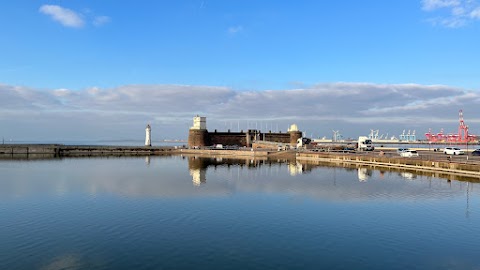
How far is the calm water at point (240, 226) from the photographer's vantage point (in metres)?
18.5

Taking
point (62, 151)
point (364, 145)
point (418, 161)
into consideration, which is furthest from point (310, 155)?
point (62, 151)

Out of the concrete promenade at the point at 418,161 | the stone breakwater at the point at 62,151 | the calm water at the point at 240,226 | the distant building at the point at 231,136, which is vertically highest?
the distant building at the point at 231,136

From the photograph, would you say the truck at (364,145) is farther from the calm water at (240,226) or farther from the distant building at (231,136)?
the calm water at (240,226)

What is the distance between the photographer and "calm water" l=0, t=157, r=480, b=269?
1853 cm

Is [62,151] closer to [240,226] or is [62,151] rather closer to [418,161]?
[418,161]

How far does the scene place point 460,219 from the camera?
90.8ft

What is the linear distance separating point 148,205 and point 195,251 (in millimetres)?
14335

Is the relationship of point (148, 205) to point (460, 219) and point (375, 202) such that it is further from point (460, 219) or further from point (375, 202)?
point (460, 219)

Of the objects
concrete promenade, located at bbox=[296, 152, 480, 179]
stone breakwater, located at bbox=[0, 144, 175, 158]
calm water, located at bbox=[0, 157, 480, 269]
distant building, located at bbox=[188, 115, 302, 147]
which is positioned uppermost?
distant building, located at bbox=[188, 115, 302, 147]

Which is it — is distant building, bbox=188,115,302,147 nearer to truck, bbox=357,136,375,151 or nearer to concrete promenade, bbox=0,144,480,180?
concrete promenade, bbox=0,144,480,180

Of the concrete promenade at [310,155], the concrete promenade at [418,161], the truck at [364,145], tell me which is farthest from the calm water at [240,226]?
the truck at [364,145]

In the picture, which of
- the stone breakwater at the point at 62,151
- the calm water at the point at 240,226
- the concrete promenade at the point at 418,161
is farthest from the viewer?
the stone breakwater at the point at 62,151

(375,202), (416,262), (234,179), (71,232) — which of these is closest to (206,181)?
(234,179)

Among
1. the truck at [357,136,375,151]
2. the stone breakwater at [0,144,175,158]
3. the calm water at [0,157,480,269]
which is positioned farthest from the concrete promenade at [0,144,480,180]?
the calm water at [0,157,480,269]
